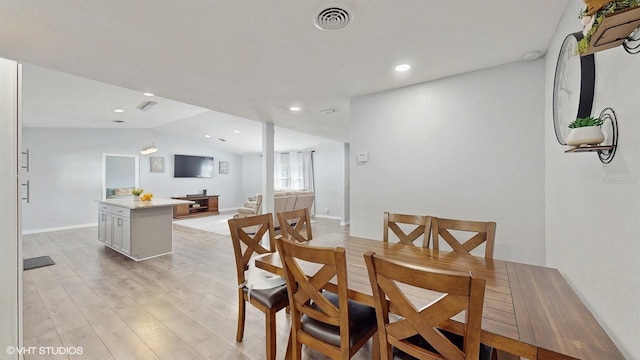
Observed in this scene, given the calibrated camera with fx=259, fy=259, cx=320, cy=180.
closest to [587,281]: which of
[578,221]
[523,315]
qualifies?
[578,221]

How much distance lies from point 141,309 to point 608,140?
356 centimetres

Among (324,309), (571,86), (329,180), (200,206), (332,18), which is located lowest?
(200,206)

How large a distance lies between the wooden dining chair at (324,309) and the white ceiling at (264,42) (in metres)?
1.32

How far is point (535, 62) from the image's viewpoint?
2053 millimetres

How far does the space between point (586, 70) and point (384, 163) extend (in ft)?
5.85

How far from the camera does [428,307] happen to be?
965 millimetres

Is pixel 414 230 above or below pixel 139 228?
above

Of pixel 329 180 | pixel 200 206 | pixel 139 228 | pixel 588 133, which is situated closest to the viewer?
pixel 588 133

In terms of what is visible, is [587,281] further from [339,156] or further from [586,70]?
[339,156]

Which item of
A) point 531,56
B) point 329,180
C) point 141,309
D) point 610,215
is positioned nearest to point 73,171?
point 141,309

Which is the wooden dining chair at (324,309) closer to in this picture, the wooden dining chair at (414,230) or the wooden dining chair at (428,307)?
the wooden dining chair at (428,307)

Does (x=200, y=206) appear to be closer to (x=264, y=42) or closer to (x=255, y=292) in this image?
(x=255, y=292)

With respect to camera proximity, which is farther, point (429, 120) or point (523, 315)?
point (429, 120)

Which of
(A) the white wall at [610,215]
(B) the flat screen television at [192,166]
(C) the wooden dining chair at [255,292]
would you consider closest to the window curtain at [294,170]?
(B) the flat screen television at [192,166]
